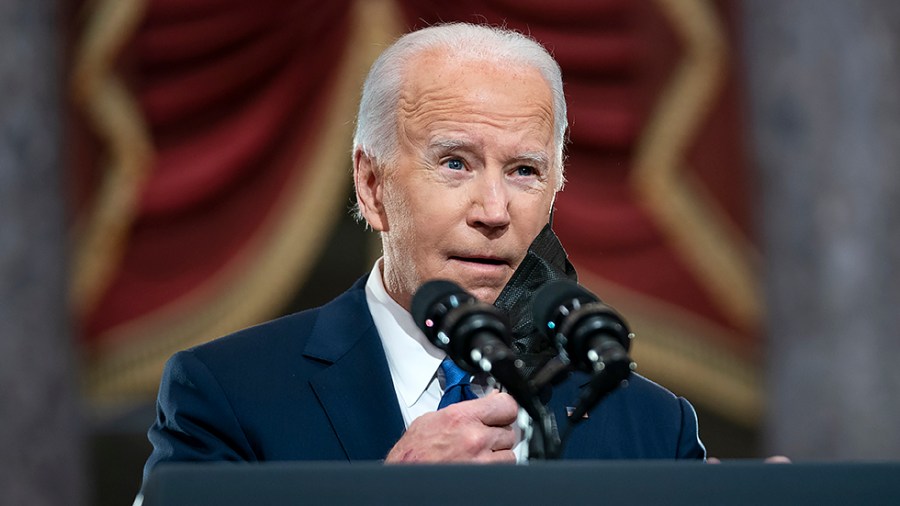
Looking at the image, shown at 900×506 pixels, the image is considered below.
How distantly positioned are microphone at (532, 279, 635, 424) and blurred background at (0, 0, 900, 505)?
8.88 feet

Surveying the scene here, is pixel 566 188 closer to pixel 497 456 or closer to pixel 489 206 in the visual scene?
pixel 489 206

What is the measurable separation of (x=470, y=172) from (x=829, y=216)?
252 centimetres

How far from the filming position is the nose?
2191mm

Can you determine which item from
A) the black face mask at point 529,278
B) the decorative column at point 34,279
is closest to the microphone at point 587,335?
the black face mask at point 529,278

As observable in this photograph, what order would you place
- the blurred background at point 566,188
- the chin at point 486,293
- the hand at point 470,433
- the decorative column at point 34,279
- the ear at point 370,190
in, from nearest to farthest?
the hand at point 470,433 < the chin at point 486,293 < the ear at point 370,190 < the decorative column at point 34,279 < the blurred background at point 566,188

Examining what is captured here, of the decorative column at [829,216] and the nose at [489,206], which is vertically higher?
the nose at [489,206]

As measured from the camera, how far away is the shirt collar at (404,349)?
7.57 feet

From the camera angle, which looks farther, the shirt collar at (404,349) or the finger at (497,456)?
the shirt collar at (404,349)

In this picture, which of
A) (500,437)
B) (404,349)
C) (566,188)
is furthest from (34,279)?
(500,437)

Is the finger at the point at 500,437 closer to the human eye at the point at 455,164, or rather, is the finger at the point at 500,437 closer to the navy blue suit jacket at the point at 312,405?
the navy blue suit jacket at the point at 312,405

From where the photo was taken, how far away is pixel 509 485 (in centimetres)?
128

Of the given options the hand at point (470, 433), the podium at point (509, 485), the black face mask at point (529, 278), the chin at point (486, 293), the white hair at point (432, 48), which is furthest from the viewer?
the white hair at point (432, 48)

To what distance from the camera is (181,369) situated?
2215 mm

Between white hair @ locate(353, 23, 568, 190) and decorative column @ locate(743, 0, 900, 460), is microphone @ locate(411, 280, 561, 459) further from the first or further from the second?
decorative column @ locate(743, 0, 900, 460)
